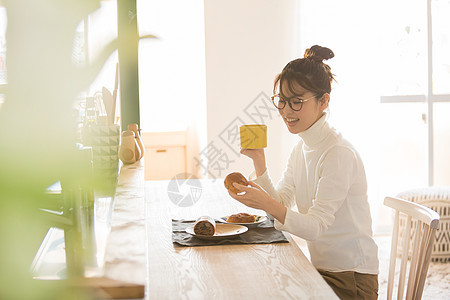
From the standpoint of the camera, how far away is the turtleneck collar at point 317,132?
1.80m

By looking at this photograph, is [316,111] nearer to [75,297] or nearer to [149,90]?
[75,297]

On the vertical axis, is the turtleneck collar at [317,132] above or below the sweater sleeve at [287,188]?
above

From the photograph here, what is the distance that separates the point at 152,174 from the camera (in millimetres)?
5262

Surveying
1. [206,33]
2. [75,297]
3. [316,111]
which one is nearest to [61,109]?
[75,297]

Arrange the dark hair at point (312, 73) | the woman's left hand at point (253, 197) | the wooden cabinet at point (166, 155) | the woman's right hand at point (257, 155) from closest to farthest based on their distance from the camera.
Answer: the woman's left hand at point (253, 197) → the dark hair at point (312, 73) → the woman's right hand at point (257, 155) → the wooden cabinet at point (166, 155)

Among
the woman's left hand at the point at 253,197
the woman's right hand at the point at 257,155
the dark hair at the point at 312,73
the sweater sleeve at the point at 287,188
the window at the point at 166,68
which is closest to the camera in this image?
the woman's left hand at the point at 253,197

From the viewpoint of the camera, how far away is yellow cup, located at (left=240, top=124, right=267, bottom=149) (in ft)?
5.88

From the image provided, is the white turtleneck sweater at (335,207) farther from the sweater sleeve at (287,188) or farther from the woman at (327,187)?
the sweater sleeve at (287,188)

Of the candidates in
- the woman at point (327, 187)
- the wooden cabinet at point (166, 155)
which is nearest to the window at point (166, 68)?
the wooden cabinet at point (166, 155)

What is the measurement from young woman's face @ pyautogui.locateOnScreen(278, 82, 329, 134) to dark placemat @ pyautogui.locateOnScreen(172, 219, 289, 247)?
37 centimetres

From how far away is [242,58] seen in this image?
4.22m

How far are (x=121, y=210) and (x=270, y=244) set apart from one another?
67 cm

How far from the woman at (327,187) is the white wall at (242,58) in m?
2.40

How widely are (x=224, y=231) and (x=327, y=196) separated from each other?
356 mm
